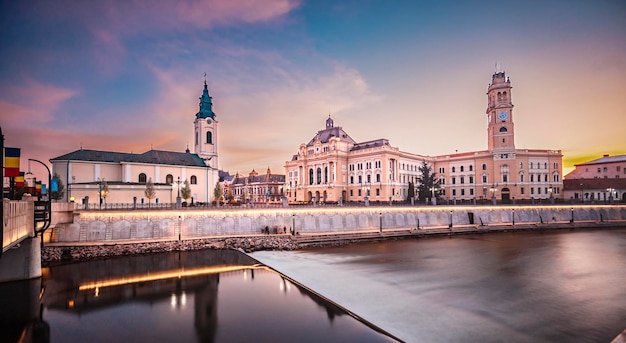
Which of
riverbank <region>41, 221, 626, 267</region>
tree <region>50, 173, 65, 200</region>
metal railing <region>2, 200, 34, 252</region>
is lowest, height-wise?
riverbank <region>41, 221, 626, 267</region>

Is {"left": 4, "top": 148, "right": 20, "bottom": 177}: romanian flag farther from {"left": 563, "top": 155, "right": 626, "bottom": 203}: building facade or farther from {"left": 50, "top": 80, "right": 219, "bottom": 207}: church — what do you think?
{"left": 563, "top": 155, "right": 626, "bottom": 203}: building facade

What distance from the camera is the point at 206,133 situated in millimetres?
79875

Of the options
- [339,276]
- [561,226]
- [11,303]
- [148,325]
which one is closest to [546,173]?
[561,226]

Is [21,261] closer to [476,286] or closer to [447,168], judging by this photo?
[476,286]

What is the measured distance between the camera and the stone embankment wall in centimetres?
3625

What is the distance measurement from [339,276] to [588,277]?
20.0 metres

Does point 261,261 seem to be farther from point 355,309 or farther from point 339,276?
point 355,309

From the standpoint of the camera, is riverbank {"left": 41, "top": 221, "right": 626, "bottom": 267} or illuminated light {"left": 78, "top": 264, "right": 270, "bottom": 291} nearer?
illuminated light {"left": 78, "top": 264, "right": 270, "bottom": 291}

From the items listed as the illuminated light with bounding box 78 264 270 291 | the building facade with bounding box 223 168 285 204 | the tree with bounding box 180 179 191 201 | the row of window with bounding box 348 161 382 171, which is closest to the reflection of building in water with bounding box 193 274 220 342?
the illuminated light with bounding box 78 264 270 291

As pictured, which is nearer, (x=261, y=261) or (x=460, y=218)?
(x=261, y=261)

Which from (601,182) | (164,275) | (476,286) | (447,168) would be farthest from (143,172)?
(601,182)

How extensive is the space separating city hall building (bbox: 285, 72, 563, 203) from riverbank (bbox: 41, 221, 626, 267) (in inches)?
1029

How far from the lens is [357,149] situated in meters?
94.6

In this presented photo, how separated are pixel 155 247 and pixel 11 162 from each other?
22551 millimetres
